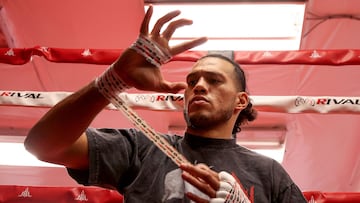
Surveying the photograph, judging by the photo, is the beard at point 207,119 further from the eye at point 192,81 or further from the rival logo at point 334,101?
the rival logo at point 334,101

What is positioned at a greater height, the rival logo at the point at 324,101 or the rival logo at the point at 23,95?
the rival logo at the point at 324,101

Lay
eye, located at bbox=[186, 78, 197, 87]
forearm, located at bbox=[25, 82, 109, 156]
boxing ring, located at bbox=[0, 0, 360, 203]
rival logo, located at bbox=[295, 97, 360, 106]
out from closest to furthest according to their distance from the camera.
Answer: forearm, located at bbox=[25, 82, 109, 156]
eye, located at bbox=[186, 78, 197, 87]
rival logo, located at bbox=[295, 97, 360, 106]
boxing ring, located at bbox=[0, 0, 360, 203]

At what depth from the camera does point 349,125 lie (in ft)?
10.2

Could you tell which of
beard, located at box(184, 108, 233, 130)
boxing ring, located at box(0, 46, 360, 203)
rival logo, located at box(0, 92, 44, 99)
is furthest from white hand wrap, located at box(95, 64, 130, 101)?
rival logo, located at box(0, 92, 44, 99)

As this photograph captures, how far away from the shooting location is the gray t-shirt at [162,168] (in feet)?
3.25

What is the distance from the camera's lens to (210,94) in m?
1.14

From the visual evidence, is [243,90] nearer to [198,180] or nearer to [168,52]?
[168,52]

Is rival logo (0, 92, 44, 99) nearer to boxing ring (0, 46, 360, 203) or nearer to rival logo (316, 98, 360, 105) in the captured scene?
boxing ring (0, 46, 360, 203)

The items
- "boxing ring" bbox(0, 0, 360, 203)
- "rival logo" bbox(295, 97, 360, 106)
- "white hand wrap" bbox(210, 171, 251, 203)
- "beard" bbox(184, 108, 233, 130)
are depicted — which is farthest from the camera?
"boxing ring" bbox(0, 0, 360, 203)

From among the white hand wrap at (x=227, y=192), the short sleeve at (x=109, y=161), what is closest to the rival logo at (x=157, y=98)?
the short sleeve at (x=109, y=161)

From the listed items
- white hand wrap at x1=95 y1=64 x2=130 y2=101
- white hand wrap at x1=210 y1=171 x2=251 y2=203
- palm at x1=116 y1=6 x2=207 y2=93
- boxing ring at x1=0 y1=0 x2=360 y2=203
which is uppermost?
palm at x1=116 y1=6 x2=207 y2=93

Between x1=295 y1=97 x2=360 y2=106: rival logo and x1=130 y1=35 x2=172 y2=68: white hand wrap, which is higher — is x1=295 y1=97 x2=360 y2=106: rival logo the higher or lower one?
the lower one

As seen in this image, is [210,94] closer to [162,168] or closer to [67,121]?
[162,168]

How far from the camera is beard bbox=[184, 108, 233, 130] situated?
1085mm
